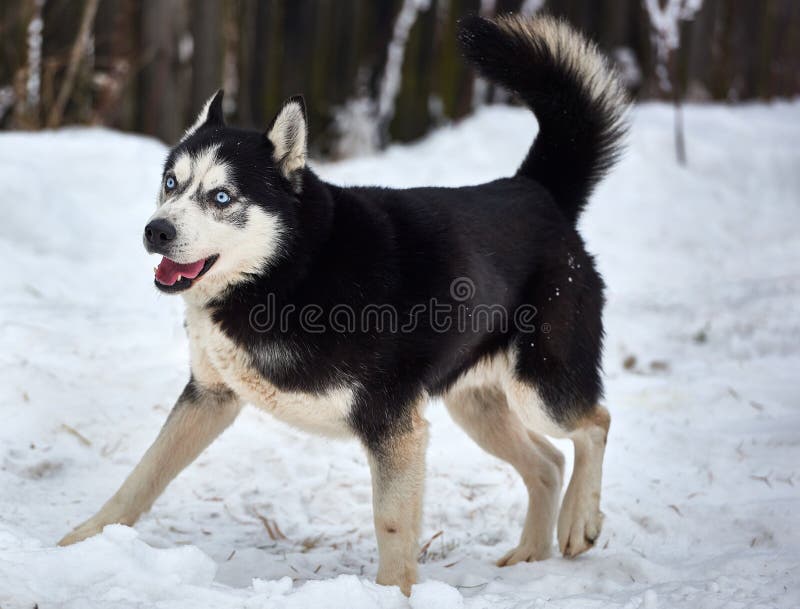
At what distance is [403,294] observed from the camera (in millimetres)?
2818

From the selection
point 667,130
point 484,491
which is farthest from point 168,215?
point 667,130

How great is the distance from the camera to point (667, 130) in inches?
332

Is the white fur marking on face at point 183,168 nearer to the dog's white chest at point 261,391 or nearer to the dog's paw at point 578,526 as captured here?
the dog's white chest at point 261,391

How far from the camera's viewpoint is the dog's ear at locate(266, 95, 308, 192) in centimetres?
276

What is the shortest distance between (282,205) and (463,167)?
15.1ft

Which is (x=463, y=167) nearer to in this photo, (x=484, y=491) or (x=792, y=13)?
(x=484, y=491)

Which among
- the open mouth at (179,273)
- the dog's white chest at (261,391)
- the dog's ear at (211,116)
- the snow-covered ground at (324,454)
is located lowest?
the snow-covered ground at (324,454)

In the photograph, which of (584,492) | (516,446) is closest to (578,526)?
(584,492)

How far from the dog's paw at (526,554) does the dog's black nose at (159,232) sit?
1536mm

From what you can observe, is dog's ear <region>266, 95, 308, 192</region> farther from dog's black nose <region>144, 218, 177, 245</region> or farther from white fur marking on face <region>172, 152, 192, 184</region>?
dog's black nose <region>144, 218, 177, 245</region>

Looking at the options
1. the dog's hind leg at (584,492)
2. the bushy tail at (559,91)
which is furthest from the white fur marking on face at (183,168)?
the dog's hind leg at (584,492)

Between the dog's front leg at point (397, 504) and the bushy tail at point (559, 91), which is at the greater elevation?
the bushy tail at point (559, 91)

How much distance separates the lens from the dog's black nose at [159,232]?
8.23ft

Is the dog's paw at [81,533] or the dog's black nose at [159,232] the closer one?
the dog's black nose at [159,232]
